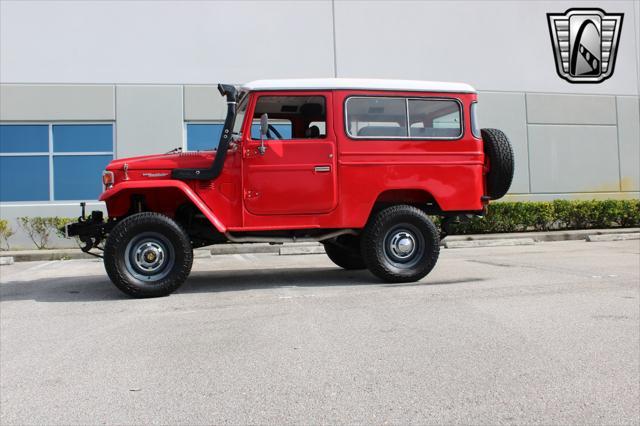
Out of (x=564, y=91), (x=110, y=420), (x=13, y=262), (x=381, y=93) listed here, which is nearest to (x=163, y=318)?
(x=110, y=420)

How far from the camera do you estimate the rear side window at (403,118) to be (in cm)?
641

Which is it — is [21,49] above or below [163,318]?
above

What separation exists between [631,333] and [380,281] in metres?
3.11

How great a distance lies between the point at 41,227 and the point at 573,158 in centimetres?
1463

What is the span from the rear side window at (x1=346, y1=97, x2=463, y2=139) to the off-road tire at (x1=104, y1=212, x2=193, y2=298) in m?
2.34

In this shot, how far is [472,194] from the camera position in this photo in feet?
21.9

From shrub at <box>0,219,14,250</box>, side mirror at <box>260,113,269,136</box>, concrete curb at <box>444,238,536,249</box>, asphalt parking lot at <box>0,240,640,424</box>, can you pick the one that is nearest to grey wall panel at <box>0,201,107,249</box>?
shrub at <box>0,219,14,250</box>

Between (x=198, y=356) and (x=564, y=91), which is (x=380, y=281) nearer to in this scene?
(x=198, y=356)

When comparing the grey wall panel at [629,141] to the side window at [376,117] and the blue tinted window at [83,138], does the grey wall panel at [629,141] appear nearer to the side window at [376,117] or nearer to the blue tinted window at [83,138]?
the side window at [376,117]

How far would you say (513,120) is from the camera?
15641mm

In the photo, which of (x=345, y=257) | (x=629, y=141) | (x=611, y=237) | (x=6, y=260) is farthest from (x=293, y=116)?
(x=629, y=141)

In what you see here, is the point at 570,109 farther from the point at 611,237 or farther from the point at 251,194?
the point at 251,194

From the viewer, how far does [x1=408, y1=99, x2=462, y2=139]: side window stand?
6.52m

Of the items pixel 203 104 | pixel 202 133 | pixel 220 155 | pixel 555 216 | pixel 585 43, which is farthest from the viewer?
pixel 585 43
